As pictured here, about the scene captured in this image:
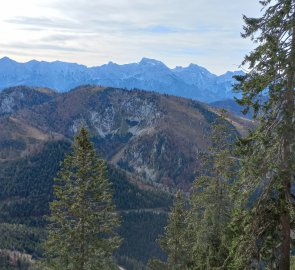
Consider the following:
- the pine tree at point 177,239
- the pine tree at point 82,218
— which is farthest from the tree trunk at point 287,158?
the pine tree at point 177,239

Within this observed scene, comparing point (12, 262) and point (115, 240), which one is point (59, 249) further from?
point (12, 262)

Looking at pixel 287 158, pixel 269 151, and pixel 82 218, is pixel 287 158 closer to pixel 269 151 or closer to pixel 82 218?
pixel 269 151

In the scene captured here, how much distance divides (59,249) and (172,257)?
22.4 m

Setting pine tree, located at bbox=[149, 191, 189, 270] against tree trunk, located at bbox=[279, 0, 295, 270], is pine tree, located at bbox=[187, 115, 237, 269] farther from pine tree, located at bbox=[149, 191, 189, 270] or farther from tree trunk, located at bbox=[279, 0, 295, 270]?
tree trunk, located at bbox=[279, 0, 295, 270]

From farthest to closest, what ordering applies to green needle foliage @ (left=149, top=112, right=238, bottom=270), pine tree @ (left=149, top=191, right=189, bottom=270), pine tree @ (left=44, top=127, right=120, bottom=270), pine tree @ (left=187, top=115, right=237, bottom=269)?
pine tree @ (left=149, top=191, right=189, bottom=270) → pine tree @ (left=187, top=115, right=237, bottom=269) → green needle foliage @ (left=149, top=112, right=238, bottom=270) → pine tree @ (left=44, top=127, right=120, bottom=270)

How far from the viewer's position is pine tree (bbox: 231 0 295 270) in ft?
57.0

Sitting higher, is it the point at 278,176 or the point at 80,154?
the point at 278,176

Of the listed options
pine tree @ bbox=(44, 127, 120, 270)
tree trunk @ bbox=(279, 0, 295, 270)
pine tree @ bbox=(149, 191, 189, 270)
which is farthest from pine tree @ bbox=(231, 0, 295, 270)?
pine tree @ bbox=(149, 191, 189, 270)

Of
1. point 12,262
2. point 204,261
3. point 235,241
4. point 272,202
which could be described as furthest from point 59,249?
point 12,262

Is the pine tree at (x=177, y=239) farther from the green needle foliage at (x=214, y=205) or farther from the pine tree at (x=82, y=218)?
the pine tree at (x=82, y=218)

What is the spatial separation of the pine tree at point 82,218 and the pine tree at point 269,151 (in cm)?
1392

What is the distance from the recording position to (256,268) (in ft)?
61.1

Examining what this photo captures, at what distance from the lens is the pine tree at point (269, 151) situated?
17359 millimetres

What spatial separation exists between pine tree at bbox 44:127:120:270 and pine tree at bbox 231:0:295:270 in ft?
45.7
